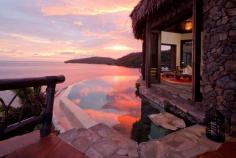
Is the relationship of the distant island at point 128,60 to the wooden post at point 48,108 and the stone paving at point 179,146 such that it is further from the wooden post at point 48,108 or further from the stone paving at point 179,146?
the wooden post at point 48,108

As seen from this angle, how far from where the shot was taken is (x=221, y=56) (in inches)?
122

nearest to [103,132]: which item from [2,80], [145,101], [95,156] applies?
[95,156]

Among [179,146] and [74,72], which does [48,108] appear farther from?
[74,72]

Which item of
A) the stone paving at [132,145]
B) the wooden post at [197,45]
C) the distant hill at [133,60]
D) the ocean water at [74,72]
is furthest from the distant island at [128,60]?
the stone paving at [132,145]

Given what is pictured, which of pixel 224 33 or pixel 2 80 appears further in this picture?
pixel 224 33

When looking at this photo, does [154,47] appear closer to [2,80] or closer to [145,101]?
[145,101]

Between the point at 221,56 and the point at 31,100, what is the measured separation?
3085 mm

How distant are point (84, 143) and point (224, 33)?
9.53 ft

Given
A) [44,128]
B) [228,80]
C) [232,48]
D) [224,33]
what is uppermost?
[224,33]

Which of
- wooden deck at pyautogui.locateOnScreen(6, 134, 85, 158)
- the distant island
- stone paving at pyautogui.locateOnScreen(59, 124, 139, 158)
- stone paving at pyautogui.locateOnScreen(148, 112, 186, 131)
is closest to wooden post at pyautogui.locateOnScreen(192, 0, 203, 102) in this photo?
stone paving at pyautogui.locateOnScreen(148, 112, 186, 131)

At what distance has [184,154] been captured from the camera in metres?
2.23

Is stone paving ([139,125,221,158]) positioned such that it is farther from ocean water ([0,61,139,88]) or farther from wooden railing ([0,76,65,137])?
ocean water ([0,61,139,88])

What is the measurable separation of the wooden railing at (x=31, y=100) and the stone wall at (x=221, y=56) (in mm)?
2713

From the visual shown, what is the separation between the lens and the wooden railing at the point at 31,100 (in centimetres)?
139
